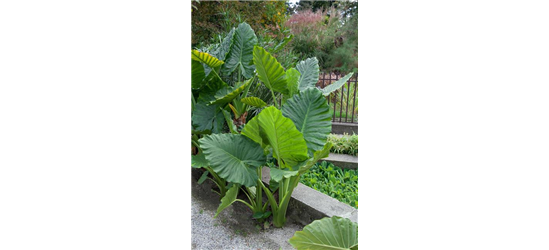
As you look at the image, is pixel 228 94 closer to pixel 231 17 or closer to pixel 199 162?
pixel 199 162

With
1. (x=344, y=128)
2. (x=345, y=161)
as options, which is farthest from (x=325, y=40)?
(x=345, y=161)

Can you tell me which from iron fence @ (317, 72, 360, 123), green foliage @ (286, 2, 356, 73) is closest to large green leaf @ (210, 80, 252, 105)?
iron fence @ (317, 72, 360, 123)

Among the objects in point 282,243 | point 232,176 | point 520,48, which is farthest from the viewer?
point 282,243

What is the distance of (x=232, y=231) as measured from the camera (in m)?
2.78

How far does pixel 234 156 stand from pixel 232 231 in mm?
662

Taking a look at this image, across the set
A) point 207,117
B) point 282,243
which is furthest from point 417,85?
point 207,117

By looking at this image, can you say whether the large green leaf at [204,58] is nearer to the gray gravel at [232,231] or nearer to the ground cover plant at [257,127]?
the ground cover plant at [257,127]

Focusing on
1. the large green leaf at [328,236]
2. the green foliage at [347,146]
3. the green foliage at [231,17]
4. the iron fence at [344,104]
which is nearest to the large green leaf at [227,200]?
the large green leaf at [328,236]

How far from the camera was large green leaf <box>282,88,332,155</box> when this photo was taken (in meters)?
2.59
